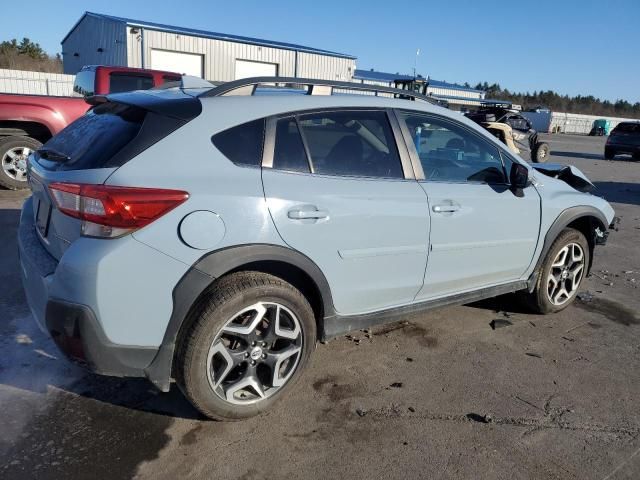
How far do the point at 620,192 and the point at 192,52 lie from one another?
70.1 feet

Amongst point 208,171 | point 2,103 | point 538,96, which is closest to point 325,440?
point 208,171

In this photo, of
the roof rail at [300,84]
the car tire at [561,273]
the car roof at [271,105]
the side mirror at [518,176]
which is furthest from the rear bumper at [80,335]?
the car tire at [561,273]

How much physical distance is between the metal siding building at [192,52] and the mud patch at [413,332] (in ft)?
79.3

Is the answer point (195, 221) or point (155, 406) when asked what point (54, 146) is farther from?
point (155, 406)

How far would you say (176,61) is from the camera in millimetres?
26312

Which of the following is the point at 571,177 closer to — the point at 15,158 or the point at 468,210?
the point at 468,210

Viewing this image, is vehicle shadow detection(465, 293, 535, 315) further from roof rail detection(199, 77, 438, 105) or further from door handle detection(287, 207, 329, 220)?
door handle detection(287, 207, 329, 220)

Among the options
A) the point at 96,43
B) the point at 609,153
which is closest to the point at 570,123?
the point at 609,153

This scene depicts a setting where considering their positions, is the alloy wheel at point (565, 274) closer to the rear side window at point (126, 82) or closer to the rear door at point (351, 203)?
the rear door at point (351, 203)

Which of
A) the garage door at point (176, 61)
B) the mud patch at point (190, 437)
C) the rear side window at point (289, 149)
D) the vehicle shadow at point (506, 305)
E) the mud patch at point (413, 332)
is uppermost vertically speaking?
the garage door at point (176, 61)

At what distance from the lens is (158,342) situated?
2.57 metres

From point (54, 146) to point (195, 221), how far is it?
1160mm

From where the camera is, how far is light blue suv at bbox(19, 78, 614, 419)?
2.47 m

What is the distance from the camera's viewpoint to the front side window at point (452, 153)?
3.58 metres
